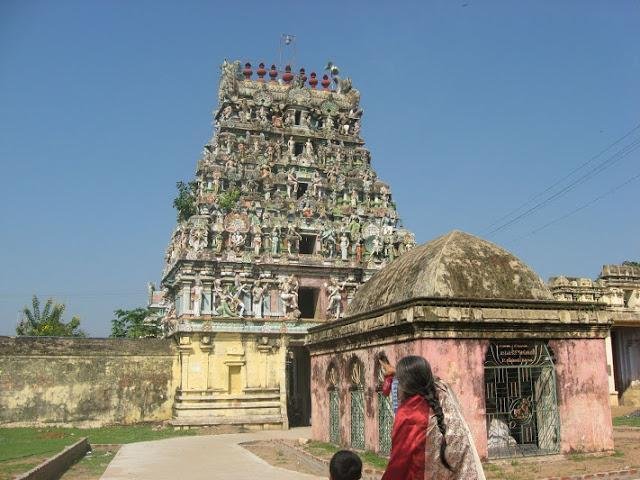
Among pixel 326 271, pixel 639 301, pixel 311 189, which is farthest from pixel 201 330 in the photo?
pixel 639 301

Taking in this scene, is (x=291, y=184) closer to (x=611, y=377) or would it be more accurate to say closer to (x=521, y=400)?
(x=611, y=377)

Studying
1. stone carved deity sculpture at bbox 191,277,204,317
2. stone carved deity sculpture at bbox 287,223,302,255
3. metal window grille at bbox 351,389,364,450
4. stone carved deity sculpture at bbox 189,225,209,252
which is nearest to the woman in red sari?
metal window grille at bbox 351,389,364,450

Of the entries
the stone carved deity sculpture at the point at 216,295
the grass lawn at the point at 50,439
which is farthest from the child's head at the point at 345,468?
the stone carved deity sculpture at the point at 216,295

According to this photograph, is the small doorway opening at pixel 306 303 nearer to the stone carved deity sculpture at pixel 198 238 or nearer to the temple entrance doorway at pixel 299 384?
the temple entrance doorway at pixel 299 384

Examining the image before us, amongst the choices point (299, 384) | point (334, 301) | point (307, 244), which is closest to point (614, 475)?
point (334, 301)

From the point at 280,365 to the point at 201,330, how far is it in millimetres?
3674

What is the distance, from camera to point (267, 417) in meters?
26.1

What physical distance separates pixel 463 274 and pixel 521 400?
8.65 ft

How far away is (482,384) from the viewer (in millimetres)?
11656

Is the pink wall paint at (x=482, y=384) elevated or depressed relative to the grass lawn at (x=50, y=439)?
elevated

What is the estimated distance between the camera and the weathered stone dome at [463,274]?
41.4 feet

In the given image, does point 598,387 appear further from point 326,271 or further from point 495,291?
point 326,271

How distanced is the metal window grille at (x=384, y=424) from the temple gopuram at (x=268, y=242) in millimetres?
13663

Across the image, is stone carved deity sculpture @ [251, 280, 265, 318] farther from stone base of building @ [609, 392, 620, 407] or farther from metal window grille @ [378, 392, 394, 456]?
metal window grille @ [378, 392, 394, 456]
